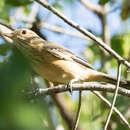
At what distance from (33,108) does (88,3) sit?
5.54 m

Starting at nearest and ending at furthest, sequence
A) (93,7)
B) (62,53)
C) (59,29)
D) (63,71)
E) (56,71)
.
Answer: (56,71) → (63,71) → (62,53) → (59,29) → (93,7)

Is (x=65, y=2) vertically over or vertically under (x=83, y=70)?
over

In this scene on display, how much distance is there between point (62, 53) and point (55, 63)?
31 cm

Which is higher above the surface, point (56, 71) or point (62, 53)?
point (62, 53)

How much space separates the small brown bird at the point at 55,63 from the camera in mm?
3967

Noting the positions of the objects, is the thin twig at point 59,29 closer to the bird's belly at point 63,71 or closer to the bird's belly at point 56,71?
the bird's belly at point 63,71

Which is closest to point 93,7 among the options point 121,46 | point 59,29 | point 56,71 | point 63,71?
point 59,29

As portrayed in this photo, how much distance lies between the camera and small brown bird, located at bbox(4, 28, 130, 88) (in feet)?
13.0

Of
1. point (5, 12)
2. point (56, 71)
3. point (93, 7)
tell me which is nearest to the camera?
point (56, 71)

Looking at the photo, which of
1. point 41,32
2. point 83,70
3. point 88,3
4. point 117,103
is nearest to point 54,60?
point 83,70

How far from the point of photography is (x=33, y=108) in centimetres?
83

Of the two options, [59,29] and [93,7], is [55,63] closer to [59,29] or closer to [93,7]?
[59,29]

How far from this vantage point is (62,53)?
435 cm

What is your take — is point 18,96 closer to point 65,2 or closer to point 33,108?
point 33,108
